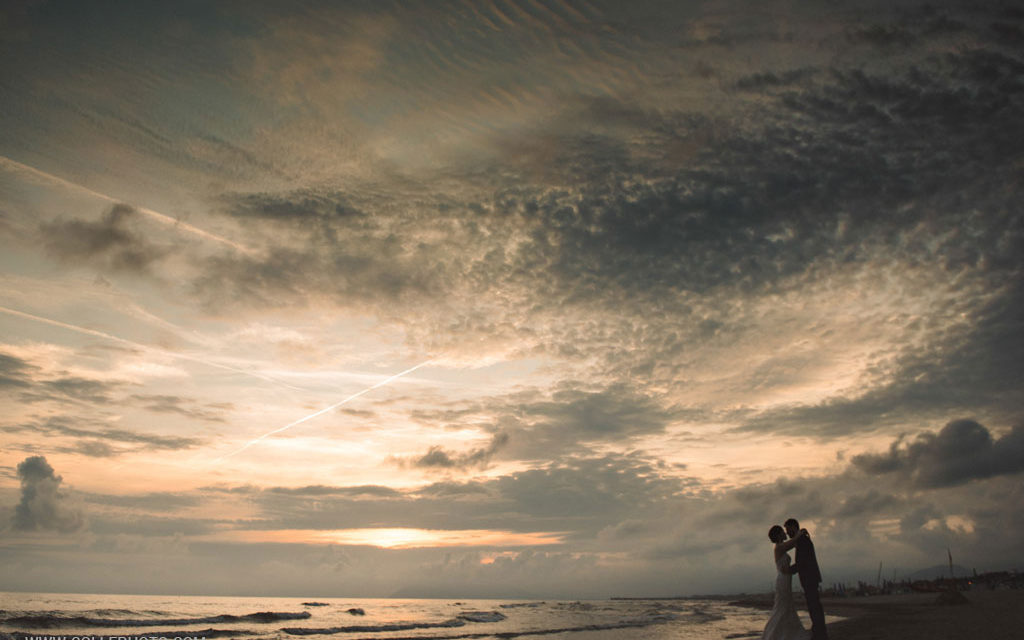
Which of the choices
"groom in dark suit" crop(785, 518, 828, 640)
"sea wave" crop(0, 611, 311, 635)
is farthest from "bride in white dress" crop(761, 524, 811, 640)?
"sea wave" crop(0, 611, 311, 635)

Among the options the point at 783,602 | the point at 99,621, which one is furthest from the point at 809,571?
the point at 99,621

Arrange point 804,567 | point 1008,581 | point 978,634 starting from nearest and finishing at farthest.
Answer: point 804,567 → point 978,634 → point 1008,581

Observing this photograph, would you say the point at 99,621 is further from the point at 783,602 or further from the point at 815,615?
the point at 815,615

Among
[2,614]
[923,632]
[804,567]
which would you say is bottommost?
[2,614]

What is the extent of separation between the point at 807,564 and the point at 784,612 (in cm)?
143

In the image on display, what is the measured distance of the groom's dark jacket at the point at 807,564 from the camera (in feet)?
41.8

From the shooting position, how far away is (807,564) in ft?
41.8

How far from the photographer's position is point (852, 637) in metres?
26.5

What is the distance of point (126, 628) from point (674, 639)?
4017 centimetres

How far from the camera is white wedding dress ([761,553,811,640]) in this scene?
513 inches

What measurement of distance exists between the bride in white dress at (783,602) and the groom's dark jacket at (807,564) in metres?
0.25

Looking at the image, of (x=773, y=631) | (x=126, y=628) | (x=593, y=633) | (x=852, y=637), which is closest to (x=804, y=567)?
(x=773, y=631)

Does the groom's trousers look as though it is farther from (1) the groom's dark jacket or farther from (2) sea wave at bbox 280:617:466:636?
(2) sea wave at bbox 280:617:466:636

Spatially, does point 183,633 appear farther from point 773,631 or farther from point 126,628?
point 773,631
